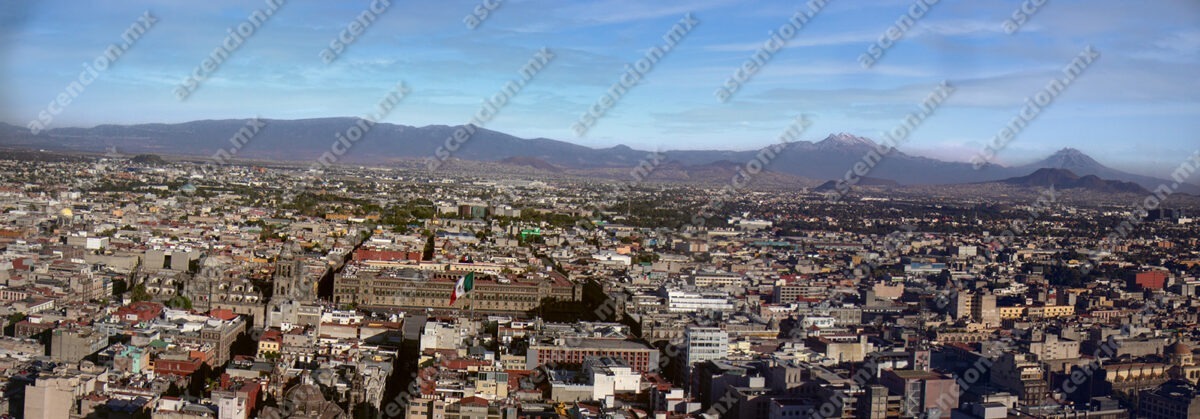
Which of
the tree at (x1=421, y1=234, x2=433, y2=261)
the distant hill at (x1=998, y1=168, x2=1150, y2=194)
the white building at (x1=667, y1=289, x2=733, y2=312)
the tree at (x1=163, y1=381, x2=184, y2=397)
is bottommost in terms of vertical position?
the tree at (x1=163, y1=381, x2=184, y2=397)

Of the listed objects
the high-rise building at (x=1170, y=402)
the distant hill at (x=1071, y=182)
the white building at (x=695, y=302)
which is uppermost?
the distant hill at (x=1071, y=182)

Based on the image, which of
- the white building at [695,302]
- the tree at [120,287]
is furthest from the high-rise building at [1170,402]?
the tree at [120,287]

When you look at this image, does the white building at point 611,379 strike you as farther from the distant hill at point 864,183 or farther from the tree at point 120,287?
the distant hill at point 864,183

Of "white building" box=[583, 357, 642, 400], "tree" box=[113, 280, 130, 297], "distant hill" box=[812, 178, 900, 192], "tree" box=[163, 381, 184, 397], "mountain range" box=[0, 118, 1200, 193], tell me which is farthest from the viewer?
"mountain range" box=[0, 118, 1200, 193]

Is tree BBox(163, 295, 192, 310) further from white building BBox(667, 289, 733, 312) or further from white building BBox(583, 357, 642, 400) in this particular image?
white building BBox(667, 289, 733, 312)

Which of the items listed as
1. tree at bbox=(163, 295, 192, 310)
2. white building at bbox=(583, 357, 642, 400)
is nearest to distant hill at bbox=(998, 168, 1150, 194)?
tree at bbox=(163, 295, 192, 310)

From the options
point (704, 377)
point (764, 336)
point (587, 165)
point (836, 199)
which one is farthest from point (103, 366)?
point (587, 165)

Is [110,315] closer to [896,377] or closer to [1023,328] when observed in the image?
[896,377]

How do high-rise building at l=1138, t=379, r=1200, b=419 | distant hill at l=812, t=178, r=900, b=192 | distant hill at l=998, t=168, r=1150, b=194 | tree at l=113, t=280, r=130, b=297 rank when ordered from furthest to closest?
distant hill at l=998, t=168, r=1150, b=194 < distant hill at l=812, t=178, r=900, b=192 < tree at l=113, t=280, r=130, b=297 < high-rise building at l=1138, t=379, r=1200, b=419
